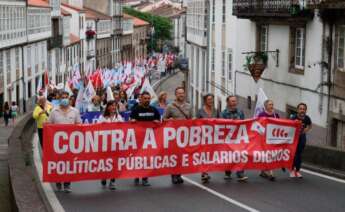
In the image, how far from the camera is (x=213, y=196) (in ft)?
40.5

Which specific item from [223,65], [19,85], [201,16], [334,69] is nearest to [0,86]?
[19,85]

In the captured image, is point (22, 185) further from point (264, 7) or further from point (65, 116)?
point (264, 7)

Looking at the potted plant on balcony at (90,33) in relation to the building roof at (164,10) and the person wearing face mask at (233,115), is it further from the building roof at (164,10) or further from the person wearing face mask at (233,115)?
the person wearing face mask at (233,115)

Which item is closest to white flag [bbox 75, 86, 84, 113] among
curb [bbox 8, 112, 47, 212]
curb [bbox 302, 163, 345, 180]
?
curb [bbox 8, 112, 47, 212]

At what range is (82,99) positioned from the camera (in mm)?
27031

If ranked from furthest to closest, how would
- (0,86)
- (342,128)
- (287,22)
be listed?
(0,86) < (287,22) < (342,128)

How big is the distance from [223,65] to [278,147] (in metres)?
25.3

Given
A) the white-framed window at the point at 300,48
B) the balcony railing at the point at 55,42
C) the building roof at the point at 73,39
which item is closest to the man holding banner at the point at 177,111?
the white-framed window at the point at 300,48

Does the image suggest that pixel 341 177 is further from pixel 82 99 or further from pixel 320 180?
pixel 82 99

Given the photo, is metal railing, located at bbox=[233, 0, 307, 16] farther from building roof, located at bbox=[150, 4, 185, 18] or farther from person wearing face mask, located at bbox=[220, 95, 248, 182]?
building roof, located at bbox=[150, 4, 185, 18]

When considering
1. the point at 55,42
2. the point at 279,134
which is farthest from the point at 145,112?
the point at 55,42

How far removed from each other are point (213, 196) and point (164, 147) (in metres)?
1.47

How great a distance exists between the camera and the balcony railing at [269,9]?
24.4m

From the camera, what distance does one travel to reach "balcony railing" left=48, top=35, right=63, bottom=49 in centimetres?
7693
